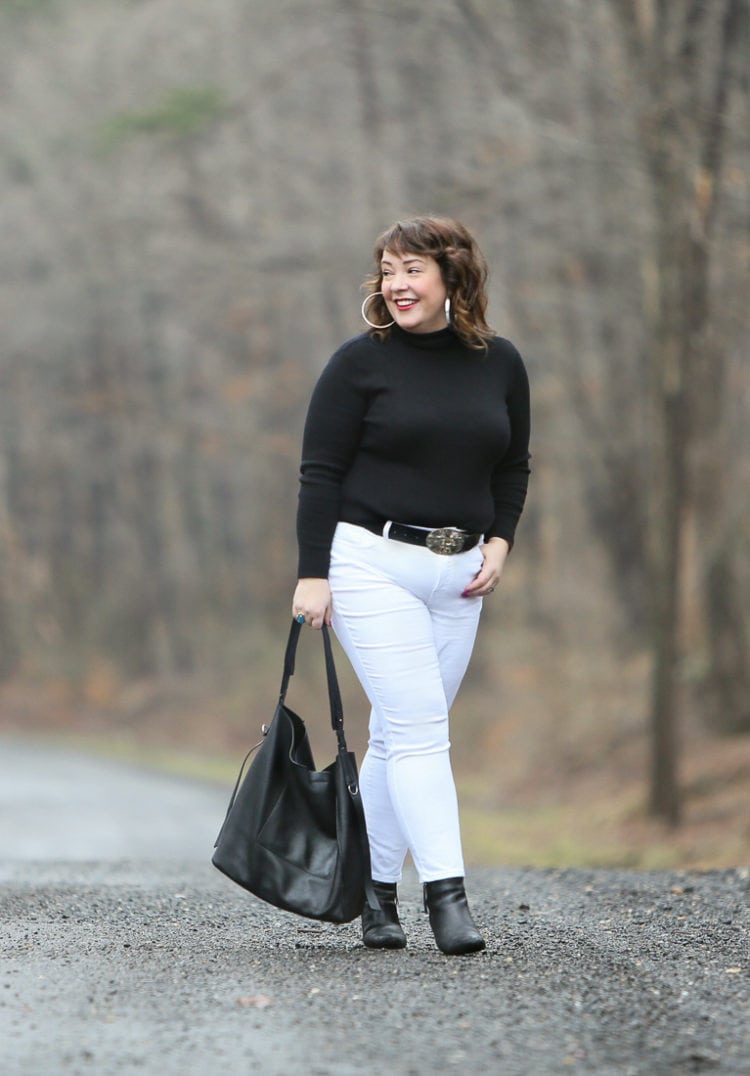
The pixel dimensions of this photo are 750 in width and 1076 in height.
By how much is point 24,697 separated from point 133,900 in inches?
1335

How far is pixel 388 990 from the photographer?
5152mm

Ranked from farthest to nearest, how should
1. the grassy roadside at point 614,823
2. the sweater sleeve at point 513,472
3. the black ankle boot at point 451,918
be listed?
the grassy roadside at point 614,823 < the sweater sleeve at point 513,472 < the black ankle boot at point 451,918

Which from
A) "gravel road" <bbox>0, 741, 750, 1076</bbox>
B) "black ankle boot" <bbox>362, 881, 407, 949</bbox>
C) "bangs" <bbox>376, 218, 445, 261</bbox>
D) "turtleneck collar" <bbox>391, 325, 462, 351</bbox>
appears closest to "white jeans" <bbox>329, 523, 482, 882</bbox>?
"black ankle boot" <bbox>362, 881, 407, 949</bbox>

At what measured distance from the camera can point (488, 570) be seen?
5.91m

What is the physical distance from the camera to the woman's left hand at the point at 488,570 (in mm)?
5875

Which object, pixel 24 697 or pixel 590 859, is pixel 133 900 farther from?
pixel 24 697

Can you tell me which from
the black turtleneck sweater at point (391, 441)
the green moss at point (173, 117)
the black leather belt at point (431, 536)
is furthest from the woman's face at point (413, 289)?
the green moss at point (173, 117)

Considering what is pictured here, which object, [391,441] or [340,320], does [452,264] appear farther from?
[340,320]

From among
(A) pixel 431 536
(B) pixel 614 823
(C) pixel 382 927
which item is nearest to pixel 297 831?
(C) pixel 382 927

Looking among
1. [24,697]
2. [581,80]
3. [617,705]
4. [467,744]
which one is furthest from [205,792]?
[24,697]

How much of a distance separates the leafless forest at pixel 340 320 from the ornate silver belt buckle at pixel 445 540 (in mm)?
8708

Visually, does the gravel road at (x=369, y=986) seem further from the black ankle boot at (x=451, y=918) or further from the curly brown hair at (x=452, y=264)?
the curly brown hair at (x=452, y=264)

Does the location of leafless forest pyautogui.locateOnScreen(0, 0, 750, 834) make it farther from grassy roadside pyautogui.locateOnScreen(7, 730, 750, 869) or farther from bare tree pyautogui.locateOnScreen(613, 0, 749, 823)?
grassy roadside pyautogui.locateOnScreen(7, 730, 750, 869)

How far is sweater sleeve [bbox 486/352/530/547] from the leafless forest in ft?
26.8
